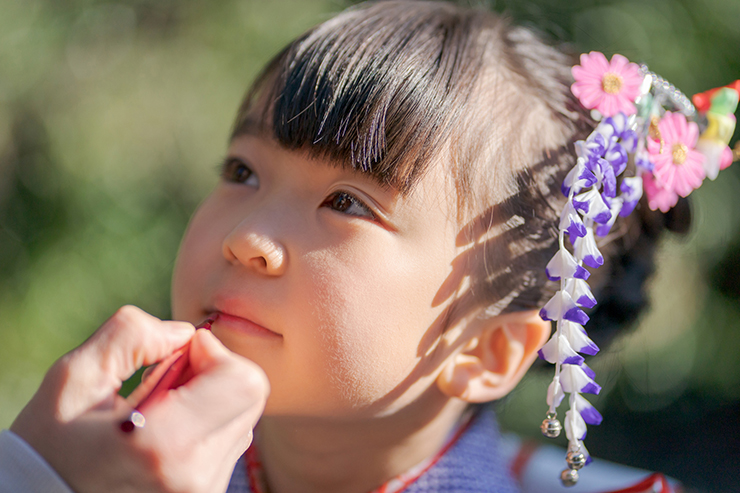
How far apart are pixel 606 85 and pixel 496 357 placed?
0.45 metres

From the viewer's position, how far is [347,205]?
846 millimetres

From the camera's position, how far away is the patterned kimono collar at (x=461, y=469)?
1025 millimetres

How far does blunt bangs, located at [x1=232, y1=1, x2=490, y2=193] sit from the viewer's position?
82cm

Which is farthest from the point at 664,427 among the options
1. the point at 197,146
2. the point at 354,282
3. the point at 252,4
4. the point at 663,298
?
the point at 252,4

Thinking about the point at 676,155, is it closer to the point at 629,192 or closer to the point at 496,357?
the point at 629,192

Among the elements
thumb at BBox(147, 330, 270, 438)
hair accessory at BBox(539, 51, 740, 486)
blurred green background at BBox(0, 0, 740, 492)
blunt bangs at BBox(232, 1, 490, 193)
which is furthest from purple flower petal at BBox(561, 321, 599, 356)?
blurred green background at BBox(0, 0, 740, 492)

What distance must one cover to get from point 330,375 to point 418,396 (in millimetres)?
202

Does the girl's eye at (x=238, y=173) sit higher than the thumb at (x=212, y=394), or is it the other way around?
the girl's eye at (x=238, y=173)

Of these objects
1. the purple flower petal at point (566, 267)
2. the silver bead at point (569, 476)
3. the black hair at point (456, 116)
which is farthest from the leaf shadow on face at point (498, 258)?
the silver bead at point (569, 476)

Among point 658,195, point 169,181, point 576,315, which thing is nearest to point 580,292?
point 576,315

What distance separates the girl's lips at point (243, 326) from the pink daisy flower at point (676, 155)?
2.09 ft

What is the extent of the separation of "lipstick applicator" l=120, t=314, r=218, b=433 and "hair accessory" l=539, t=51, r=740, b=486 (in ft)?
1.52

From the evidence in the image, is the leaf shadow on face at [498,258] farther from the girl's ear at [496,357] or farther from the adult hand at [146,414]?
the adult hand at [146,414]

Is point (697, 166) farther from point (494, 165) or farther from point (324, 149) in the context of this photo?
point (324, 149)
